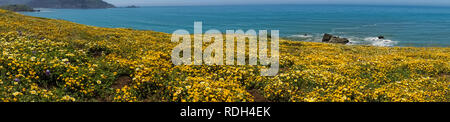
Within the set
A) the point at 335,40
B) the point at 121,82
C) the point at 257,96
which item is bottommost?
the point at 257,96

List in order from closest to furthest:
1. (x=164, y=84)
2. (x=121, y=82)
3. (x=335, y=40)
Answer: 1. (x=164, y=84)
2. (x=121, y=82)
3. (x=335, y=40)

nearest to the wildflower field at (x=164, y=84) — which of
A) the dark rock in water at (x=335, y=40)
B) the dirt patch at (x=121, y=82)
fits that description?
the dirt patch at (x=121, y=82)

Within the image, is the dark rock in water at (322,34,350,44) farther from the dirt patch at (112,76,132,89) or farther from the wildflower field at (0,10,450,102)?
the dirt patch at (112,76,132,89)

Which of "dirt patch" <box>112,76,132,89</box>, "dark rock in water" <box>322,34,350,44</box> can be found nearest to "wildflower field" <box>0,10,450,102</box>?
"dirt patch" <box>112,76,132,89</box>

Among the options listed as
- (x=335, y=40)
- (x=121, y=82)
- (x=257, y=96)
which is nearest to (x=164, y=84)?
(x=121, y=82)

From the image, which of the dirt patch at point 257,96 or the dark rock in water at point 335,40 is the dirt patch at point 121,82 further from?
the dark rock in water at point 335,40

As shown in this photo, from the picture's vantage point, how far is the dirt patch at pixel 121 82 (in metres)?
8.91

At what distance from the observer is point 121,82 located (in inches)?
A: 366

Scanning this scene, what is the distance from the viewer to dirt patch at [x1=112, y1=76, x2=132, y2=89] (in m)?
8.91

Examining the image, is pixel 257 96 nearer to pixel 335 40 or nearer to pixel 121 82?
pixel 121 82
